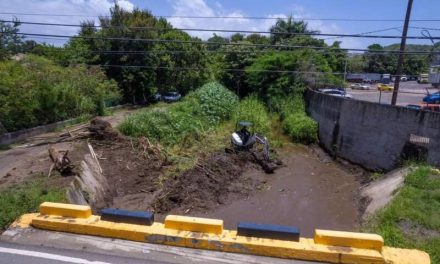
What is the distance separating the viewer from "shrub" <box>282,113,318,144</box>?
23438 millimetres

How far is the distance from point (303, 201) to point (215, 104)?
1367cm

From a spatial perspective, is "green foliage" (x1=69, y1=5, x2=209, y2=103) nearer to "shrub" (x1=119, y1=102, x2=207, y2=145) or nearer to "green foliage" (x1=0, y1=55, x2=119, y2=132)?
"green foliage" (x1=0, y1=55, x2=119, y2=132)

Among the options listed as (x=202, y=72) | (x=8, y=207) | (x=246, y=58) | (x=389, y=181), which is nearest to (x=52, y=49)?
(x=202, y=72)

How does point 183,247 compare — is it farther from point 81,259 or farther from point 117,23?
point 117,23

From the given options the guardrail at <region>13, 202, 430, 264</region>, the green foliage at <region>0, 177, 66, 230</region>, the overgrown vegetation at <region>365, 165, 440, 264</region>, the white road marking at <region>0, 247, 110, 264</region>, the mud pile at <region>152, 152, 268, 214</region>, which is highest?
the guardrail at <region>13, 202, 430, 264</region>

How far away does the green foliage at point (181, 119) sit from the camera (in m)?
19.1

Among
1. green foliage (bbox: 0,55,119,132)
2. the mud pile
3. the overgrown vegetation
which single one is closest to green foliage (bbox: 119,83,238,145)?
the mud pile

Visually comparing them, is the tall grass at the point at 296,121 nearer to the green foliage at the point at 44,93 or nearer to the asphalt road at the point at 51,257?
the green foliage at the point at 44,93

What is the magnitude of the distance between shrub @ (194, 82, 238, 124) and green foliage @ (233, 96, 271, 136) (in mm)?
749

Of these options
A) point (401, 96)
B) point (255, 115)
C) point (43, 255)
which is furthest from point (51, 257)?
point (401, 96)

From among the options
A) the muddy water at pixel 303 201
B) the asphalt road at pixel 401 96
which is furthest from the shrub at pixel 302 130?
the asphalt road at pixel 401 96

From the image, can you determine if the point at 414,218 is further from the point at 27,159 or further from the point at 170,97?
the point at 170,97

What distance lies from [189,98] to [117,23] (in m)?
11.3

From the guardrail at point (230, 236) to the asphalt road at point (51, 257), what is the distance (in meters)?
0.49
